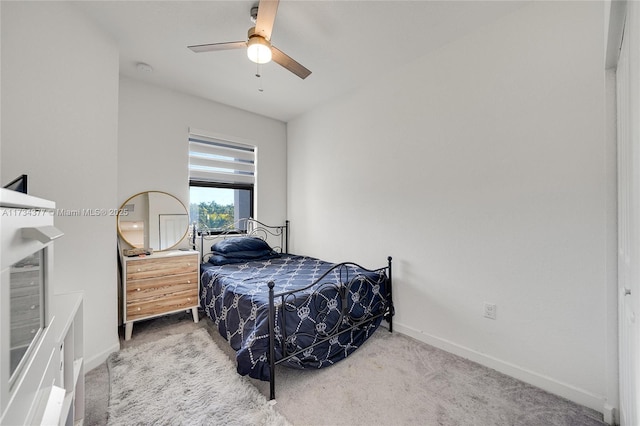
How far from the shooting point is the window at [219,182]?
339cm

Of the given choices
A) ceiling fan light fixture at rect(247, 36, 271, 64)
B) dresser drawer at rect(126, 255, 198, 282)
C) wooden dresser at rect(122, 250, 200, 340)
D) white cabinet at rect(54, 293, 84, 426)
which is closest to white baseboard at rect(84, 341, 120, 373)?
wooden dresser at rect(122, 250, 200, 340)

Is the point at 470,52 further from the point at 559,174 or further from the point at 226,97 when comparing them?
the point at 226,97

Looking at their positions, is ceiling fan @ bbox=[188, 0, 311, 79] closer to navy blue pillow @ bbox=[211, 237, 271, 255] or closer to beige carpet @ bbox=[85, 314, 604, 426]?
navy blue pillow @ bbox=[211, 237, 271, 255]

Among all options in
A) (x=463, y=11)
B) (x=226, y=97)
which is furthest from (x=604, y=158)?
(x=226, y=97)

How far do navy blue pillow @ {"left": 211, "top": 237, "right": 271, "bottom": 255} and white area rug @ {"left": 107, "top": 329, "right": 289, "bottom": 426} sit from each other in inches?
45.7

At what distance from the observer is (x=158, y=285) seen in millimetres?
2605

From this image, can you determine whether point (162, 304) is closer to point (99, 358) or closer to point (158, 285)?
point (158, 285)

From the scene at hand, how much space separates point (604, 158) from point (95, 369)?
3828 mm

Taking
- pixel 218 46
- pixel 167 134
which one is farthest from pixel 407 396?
pixel 167 134

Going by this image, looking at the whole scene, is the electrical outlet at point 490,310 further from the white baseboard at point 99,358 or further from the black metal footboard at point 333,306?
the white baseboard at point 99,358

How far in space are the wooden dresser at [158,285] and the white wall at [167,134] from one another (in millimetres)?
833

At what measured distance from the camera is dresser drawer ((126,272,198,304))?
246 cm

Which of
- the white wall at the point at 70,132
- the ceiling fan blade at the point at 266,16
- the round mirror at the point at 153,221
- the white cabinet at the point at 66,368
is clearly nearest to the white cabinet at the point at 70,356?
the white cabinet at the point at 66,368

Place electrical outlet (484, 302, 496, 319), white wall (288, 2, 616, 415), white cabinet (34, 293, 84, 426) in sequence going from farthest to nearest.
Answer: electrical outlet (484, 302, 496, 319) < white wall (288, 2, 616, 415) < white cabinet (34, 293, 84, 426)
